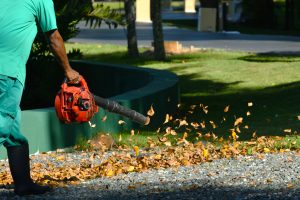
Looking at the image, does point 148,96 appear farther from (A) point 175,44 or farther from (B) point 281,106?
(A) point 175,44

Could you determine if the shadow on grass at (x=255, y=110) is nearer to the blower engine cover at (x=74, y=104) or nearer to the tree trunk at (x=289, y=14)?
the blower engine cover at (x=74, y=104)

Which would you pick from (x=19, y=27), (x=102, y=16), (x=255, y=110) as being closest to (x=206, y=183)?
(x=19, y=27)

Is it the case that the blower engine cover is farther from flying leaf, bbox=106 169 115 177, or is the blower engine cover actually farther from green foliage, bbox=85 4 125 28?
green foliage, bbox=85 4 125 28

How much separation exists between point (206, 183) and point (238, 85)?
35.1ft

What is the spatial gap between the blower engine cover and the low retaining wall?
2778 mm

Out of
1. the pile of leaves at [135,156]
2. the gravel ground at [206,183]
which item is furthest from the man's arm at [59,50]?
the pile of leaves at [135,156]

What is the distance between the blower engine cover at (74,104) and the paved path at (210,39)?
17900 mm

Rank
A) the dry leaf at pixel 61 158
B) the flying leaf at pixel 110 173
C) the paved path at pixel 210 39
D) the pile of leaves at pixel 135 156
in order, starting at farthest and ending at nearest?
the paved path at pixel 210 39
the dry leaf at pixel 61 158
the pile of leaves at pixel 135 156
the flying leaf at pixel 110 173

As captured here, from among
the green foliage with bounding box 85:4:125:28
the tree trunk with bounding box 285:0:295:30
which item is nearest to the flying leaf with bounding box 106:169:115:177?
the green foliage with bounding box 85:4:125:28

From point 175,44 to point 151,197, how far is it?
18.5m

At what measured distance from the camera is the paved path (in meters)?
26.2

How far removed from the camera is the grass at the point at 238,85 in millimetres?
12617

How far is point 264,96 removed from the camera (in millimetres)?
15836

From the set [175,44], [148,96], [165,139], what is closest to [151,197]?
[165,139]
